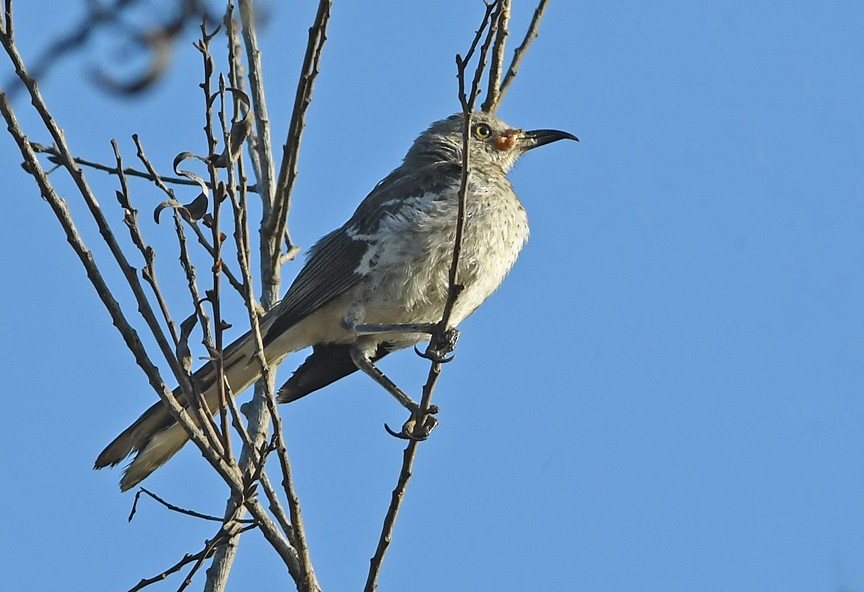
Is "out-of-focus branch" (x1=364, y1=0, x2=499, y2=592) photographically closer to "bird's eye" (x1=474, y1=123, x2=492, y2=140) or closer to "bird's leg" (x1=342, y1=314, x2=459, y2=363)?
"bird's leg" (x1=342, y1=314, x2=459, y2=363)

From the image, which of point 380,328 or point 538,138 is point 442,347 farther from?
point 538,138

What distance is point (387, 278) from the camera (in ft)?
14.9

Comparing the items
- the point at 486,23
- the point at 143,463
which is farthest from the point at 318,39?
the point at 143,463

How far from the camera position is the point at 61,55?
10.3 ft

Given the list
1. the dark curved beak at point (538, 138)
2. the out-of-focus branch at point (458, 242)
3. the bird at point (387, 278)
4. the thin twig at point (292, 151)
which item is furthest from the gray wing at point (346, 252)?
the out-of-focus branch at point (458, 242)

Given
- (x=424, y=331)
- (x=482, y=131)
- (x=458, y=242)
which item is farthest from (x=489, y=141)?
(x=458, y=242)

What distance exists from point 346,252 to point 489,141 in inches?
41.2

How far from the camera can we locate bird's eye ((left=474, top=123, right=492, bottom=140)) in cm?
526

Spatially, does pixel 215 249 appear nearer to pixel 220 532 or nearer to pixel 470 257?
pixel 220 532

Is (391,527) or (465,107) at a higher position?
(465,107)

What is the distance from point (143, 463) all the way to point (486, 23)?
6.34 ft

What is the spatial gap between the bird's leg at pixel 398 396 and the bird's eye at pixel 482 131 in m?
1.23

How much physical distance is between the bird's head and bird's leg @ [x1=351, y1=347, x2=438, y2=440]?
3.56 ft

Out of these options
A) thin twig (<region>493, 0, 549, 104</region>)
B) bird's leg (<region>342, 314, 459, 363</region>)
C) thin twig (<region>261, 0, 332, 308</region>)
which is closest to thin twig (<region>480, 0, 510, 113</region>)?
thin twig (<region>493, 0, 549, 104</region>)
